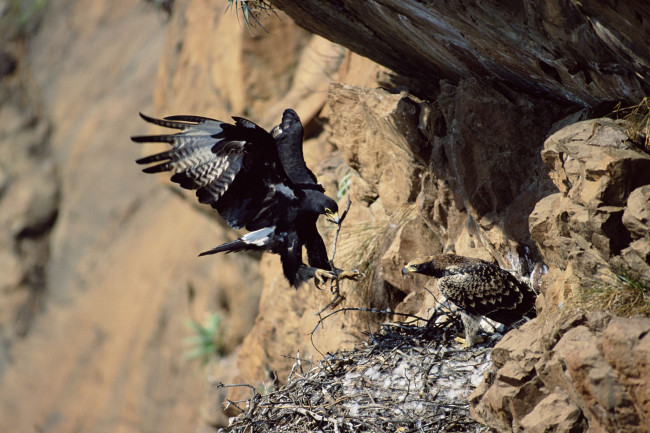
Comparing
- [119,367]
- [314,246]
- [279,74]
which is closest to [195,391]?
[119,367]

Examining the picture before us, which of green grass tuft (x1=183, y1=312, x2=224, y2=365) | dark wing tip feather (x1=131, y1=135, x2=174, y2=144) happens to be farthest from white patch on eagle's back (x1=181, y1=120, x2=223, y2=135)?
green grass tuft (x1=183, y1=312, x2=224, y2=365)

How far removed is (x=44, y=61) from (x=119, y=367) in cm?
971

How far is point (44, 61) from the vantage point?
65.1 ft

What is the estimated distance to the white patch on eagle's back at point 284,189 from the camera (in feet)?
19.2

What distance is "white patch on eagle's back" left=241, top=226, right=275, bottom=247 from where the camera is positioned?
604cm

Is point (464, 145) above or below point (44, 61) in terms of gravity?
below

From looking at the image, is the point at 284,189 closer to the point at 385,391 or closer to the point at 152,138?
the point at 152,138

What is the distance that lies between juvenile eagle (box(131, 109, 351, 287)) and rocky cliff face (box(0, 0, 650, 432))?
1.11m

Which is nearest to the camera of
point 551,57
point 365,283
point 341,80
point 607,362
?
point 607,362

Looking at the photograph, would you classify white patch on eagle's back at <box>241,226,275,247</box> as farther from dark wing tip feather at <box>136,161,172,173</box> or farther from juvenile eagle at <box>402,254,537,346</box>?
juvenile eagle at <box>402,254,537,346</box>

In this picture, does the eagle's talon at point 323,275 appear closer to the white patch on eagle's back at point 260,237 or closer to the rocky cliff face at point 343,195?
the white patch on eagle's back at point 260,237

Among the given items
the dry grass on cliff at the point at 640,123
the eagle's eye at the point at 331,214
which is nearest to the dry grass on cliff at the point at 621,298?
the dry grass on cliff at the point at 640,123

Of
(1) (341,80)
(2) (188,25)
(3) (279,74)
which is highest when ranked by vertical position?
(2) (188,25)

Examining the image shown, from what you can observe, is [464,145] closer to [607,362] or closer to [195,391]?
[607,362]
